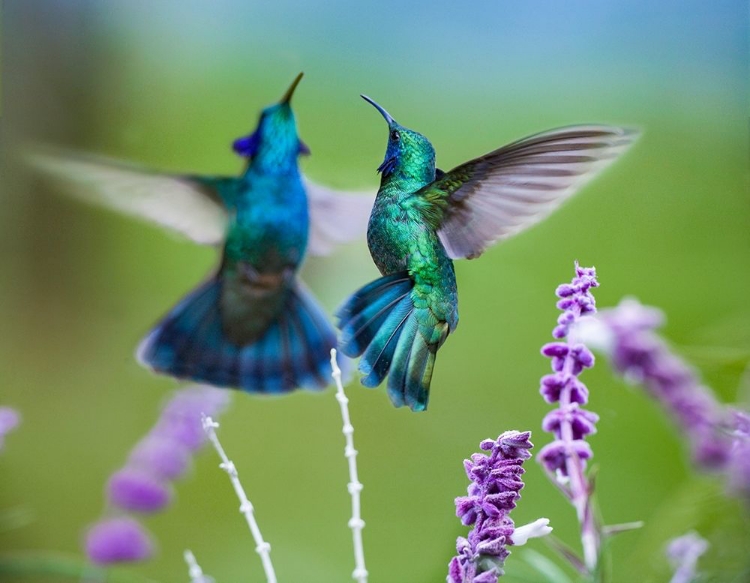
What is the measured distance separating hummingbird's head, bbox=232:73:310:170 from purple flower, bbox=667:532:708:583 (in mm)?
385

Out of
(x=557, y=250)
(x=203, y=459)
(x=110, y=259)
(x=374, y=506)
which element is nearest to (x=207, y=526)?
(x=203, y=459)

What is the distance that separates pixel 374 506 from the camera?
2.69ft

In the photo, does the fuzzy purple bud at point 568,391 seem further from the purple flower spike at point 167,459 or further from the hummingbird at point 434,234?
the purple flower spike at point 167,459

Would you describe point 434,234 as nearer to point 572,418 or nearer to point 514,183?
point 514,183

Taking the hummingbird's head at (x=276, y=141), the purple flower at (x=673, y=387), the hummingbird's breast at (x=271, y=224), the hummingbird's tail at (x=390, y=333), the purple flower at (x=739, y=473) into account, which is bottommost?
the purple flower at (x=739, y=473)

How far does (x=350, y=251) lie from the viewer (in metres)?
0.66

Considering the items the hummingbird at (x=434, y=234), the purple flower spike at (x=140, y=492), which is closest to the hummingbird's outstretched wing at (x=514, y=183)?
the hummingbird at (x=434, y=234)

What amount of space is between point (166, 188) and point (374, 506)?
392 mm

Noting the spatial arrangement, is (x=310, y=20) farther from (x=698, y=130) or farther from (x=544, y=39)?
(x=698, y=130)

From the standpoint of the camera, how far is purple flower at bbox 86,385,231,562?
1.73ft

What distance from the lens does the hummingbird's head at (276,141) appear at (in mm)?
614

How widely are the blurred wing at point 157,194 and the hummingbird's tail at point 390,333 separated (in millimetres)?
197

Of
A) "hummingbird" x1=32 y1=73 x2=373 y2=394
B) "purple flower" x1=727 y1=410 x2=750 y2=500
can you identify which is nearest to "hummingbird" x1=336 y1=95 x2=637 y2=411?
"hummingbird" x1=32 y1=73 x2=373 y2=394

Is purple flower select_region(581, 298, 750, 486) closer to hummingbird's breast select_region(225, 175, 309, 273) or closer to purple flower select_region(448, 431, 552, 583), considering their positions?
purple flower select_region(448, 431, 552, 583)
